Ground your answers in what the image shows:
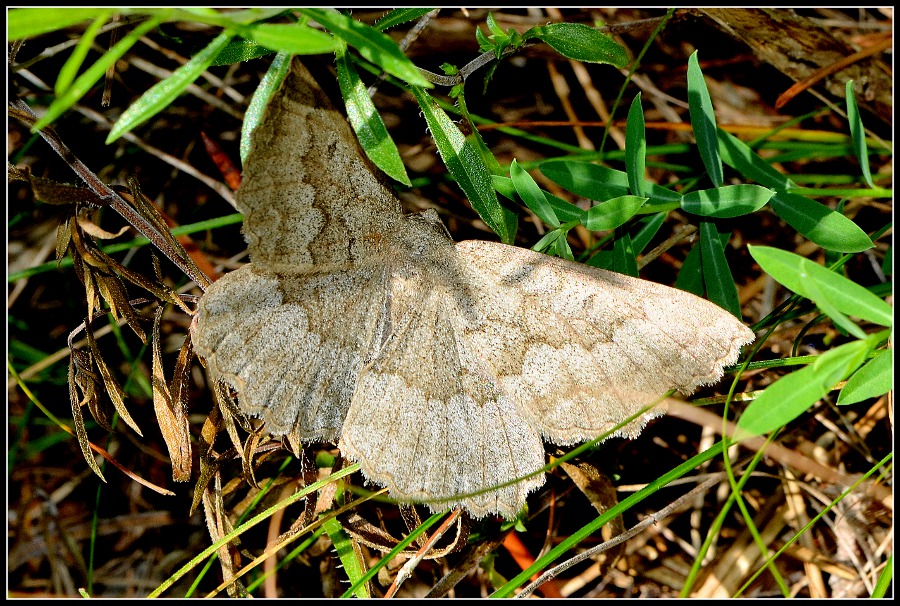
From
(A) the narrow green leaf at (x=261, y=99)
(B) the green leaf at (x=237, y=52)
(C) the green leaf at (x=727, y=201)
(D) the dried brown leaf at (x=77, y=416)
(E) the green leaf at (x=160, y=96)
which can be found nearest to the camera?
(E) the green leaf at (x=160, y=96)

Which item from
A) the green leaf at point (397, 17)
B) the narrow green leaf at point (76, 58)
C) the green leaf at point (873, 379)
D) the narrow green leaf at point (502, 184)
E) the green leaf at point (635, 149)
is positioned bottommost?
the green leaf at point (873, 379)

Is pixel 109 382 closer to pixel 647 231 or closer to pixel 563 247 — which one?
pixel 563 247

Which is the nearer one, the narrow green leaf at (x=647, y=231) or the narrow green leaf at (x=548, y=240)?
the narrow green leaf at (x=548, y=240)

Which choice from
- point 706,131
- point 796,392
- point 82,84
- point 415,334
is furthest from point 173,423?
point 706,131

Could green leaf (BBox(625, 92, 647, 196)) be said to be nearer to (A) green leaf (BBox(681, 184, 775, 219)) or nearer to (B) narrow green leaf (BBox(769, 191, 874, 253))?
(A) green leaf (BBox(681, 184, 775, 219))

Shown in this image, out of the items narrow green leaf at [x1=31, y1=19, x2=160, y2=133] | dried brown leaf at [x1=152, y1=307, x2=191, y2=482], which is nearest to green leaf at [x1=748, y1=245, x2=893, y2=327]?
narrow green leaf at [x1=31, y1=19, x2=160, y2=133]

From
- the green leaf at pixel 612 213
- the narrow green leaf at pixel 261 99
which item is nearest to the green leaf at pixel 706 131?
the green leaf at pixel 612 213

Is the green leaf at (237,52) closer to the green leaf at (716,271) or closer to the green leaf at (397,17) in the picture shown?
the green leaf at (397,17)

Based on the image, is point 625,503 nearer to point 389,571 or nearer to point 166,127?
point 389,571
